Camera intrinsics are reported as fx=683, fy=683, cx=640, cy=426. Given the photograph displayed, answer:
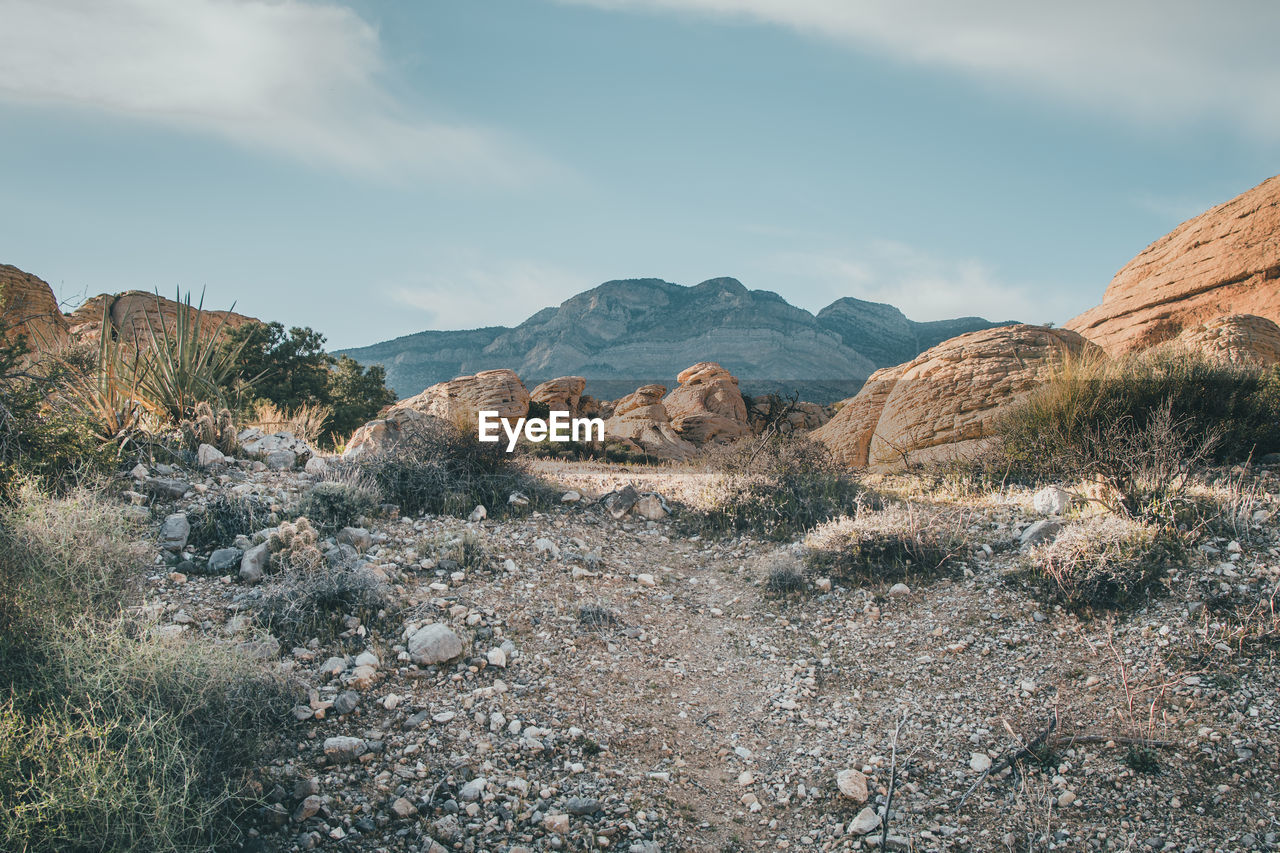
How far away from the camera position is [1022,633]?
18.2 ft

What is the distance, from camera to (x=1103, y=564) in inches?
223

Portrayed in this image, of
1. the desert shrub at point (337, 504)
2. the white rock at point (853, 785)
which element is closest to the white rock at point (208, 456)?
the desert shrub at point (337, 504)

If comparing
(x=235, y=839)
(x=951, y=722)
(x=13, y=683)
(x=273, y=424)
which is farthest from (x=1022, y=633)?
(x=273, y=424)

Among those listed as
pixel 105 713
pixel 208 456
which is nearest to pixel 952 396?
pixel 208 456

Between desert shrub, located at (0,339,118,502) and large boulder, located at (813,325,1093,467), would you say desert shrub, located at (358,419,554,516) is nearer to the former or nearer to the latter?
desert shrub, located at (0,339,118,502)

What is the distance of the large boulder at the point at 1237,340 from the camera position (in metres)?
11.6

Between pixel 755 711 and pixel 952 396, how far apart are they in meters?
8.24

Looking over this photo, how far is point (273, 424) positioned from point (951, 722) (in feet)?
38.9

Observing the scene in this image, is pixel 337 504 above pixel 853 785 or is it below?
above

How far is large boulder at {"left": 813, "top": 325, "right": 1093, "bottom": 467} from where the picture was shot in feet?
36.3

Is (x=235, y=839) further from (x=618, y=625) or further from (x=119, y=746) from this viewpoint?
(x=618, y=625)

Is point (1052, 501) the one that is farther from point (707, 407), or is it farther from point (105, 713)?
point (707, 407)

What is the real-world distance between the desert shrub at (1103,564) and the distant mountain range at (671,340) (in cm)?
6867

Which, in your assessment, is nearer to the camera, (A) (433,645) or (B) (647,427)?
(A) (433,645)
